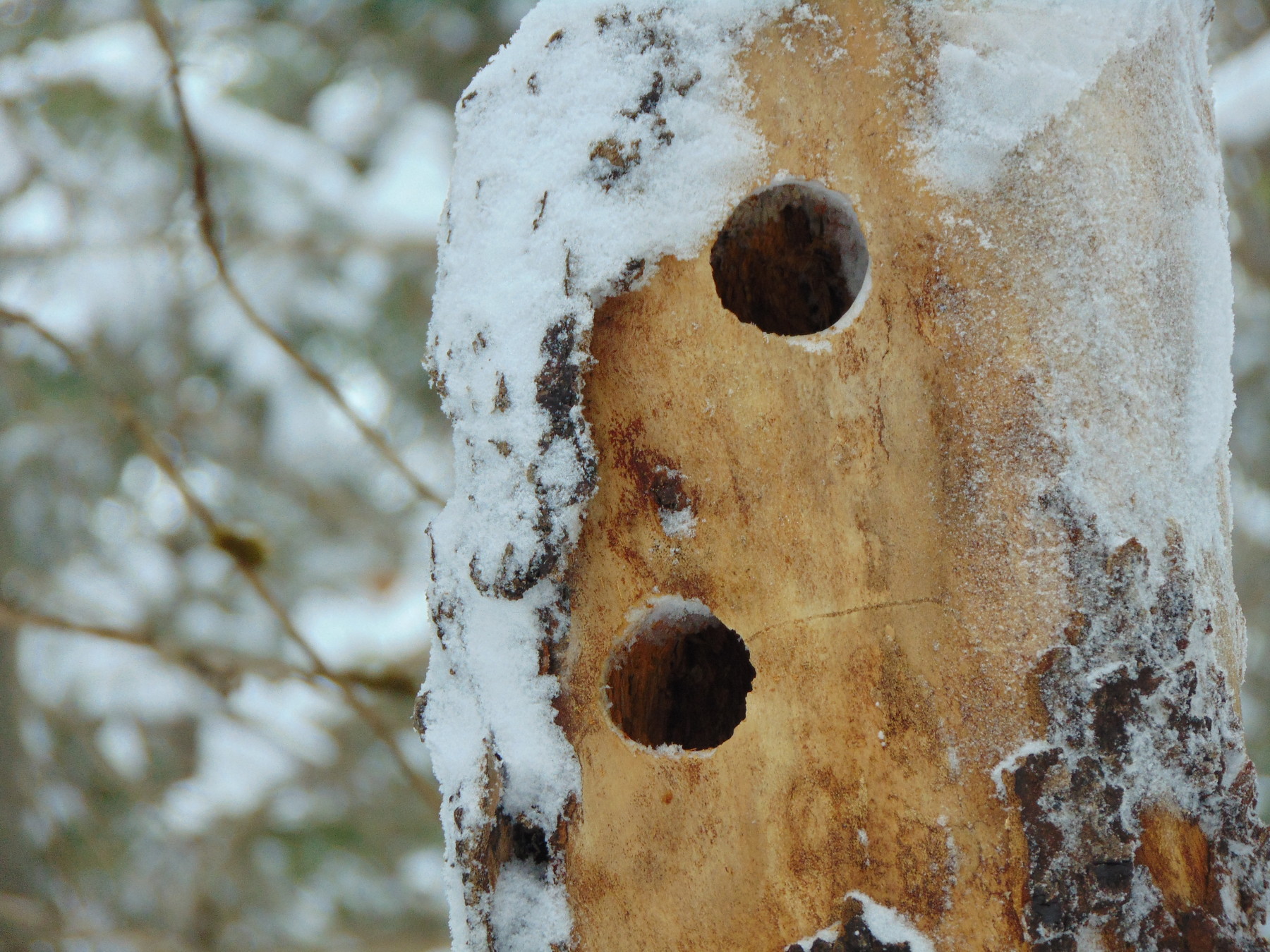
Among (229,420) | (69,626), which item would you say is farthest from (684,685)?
(229,420)

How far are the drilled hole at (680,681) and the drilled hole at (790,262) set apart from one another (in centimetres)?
25

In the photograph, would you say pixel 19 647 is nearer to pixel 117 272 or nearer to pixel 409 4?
pixel 117 272

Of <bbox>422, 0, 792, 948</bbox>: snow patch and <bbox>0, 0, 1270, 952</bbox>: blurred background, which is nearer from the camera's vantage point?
<bbox>422, 0, 792, 948</bbox>: snow patch

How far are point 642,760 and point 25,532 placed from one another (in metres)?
2.91

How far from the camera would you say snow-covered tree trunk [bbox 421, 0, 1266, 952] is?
68 centimetres

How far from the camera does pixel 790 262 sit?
844mm

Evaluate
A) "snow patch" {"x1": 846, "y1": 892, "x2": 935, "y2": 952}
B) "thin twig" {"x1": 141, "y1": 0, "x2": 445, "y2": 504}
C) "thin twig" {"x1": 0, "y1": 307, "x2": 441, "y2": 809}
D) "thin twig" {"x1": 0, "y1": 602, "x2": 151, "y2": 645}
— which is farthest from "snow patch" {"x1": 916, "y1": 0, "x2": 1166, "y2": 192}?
"thin twig" {"x1": 0, "y1": 602, "x2": 151, "y2": 645}

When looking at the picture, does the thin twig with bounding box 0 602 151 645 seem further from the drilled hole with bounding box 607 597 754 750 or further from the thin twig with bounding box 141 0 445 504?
the drilled hole with bounding box 607 597 754 750

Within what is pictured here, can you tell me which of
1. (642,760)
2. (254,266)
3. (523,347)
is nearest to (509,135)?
(523,347)

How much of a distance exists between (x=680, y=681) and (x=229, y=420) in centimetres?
272

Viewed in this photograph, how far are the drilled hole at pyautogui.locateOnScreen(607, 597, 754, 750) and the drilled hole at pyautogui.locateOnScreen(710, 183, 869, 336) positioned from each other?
254 millimetres

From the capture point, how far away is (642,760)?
0.75m

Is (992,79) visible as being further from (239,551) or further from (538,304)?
(239,551)

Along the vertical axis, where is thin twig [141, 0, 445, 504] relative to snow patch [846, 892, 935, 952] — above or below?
above
